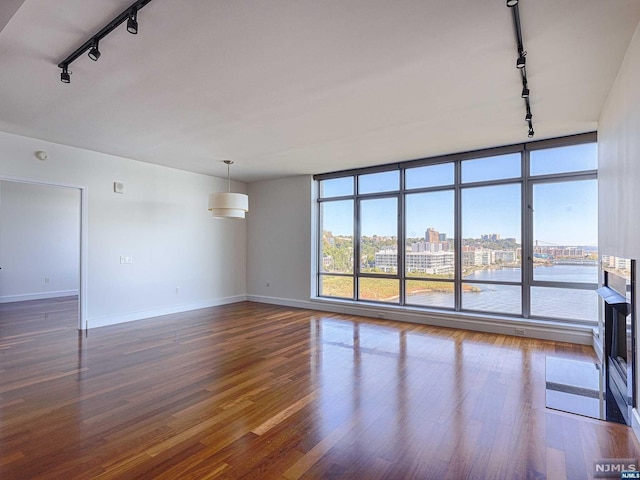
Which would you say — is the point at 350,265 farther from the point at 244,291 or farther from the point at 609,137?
the point at 609,137

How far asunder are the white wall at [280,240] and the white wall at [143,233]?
407 millimetres

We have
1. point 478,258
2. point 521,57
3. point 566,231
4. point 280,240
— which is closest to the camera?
point 521,57

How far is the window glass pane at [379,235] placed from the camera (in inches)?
248

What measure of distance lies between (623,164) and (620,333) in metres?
1.55

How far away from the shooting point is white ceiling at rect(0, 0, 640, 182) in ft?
7.10

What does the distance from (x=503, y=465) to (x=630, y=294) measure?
167cm

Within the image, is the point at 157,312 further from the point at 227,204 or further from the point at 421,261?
the point at 421,261

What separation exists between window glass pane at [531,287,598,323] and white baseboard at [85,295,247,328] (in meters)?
5.82

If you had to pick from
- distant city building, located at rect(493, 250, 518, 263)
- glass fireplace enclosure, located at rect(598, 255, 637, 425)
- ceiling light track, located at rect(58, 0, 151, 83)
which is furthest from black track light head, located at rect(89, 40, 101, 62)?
distant city building, located at rect(493, 250, 518, 263)

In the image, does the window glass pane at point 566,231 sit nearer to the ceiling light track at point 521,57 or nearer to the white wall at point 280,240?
the ceiling light track at point 521,57

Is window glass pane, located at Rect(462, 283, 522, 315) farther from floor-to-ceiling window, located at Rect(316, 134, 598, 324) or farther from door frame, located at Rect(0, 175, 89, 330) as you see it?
door frame, located at Rect(0, 175, 89, 330)

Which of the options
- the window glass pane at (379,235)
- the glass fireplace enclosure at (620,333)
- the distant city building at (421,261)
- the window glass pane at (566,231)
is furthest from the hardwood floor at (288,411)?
the window glass pane at (379,235)

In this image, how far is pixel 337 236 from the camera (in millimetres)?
7020

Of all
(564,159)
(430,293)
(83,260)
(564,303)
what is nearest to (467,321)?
(430,293)
